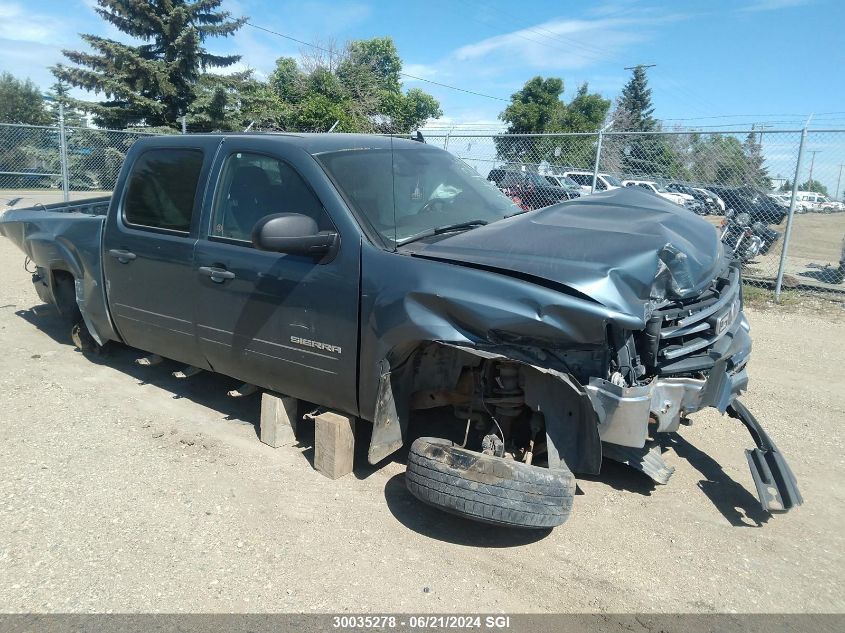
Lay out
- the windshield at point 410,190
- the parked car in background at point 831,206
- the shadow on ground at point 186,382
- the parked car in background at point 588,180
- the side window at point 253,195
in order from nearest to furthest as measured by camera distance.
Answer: the windshield at point 410,190 < the side window at point 253,195 < the shadow on ground at point 186,382 < the parked car in background at point 831,206 < the parked car in background at point 588,180

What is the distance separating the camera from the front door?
3502 mm

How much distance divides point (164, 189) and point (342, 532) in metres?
2.76

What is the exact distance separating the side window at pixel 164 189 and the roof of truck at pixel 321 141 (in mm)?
106

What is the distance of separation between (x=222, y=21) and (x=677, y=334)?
27.4 m

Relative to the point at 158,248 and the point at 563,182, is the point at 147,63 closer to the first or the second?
the point at 563,182

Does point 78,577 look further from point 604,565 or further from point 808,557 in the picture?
point 808,557

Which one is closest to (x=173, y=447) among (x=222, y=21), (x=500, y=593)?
(x=500, y=593)

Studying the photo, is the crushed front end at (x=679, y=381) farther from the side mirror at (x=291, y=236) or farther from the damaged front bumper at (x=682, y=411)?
the side mirror at (x=291, y=236)

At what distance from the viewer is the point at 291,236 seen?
334 centimetres

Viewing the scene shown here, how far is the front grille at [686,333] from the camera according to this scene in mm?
2979

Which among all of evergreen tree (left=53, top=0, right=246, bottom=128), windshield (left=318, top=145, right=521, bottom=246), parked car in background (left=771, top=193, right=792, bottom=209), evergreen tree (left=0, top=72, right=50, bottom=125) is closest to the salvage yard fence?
parked car in background (left=771, top=193, right=792, bottom=209)

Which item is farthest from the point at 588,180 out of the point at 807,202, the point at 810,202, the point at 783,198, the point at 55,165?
the point at 55,165

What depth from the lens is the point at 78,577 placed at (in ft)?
9.54

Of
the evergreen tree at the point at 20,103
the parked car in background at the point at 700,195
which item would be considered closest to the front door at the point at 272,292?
the parked car in background at the point at 700,195
